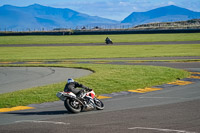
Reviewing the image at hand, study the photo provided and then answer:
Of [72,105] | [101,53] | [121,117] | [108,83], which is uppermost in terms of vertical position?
[72,105]

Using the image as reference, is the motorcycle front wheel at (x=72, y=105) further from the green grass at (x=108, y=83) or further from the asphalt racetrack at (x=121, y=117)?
the green grass at (x=108, y=83)

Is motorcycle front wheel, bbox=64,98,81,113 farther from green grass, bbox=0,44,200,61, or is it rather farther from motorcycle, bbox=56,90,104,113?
green grass, bbox=0,44,200,61

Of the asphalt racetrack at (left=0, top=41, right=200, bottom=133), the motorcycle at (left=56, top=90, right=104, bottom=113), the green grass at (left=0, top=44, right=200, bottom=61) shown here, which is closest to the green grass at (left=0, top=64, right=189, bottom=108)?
the asphalt racetrack at (left=0, top=41, right=200, bottom=133)

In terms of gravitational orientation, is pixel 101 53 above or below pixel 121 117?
below

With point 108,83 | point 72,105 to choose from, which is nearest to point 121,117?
point 72,105

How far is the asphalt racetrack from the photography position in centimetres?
1287

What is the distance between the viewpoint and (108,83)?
24938 millimetres

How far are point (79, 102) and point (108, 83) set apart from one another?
30.2 ft

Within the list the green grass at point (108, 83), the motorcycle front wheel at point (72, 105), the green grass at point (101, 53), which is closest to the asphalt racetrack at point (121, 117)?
the motorcycle front wheel at point (72, 105)

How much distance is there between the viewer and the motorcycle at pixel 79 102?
15.5 metres

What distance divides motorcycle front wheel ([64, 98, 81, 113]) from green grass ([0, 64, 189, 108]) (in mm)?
4178

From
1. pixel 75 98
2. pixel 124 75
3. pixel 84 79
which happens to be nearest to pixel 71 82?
pixel 75 98

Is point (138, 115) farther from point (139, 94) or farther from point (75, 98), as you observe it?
point (139, 94)

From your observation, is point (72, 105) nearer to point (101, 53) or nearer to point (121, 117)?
point (121, 117)
